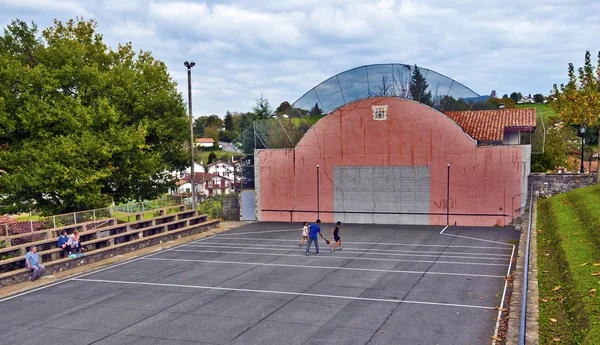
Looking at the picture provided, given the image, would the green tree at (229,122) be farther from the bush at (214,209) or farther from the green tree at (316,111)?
the green tree at (316,111)

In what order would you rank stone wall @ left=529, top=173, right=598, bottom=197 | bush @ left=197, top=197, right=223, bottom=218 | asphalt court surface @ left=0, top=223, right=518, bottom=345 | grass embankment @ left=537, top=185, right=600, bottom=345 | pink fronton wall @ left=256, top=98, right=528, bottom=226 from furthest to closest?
bush @ left=197, top=197, right=223, bottom=218 → stone wall @ left=529, top=173, right=598, bottom=197 → pink fronton wall @ left=256, top=98, right=528, bottom=226 → asphalt court surface @ left=0, top=223, right=518, bottom=345 → grass embankment @ left=537, top=185, right=600, bottom=345

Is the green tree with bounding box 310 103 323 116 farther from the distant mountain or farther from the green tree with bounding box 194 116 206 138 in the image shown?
the green tree with bounding box 194 116 206 138

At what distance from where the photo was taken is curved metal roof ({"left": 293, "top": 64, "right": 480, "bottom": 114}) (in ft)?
108

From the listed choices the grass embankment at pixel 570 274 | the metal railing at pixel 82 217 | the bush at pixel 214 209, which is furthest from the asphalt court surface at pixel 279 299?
the bush at pixel 214 209

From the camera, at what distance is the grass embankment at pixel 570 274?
953 cm

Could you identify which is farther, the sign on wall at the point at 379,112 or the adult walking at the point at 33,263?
the sign on wall at the point at 379,112

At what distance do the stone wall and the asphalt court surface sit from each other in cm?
886

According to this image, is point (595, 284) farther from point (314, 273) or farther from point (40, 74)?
point (40, 74)

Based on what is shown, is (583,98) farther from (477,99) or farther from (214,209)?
(214,209)

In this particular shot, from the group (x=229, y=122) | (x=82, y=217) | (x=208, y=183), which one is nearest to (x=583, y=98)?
(x=82, y=217)

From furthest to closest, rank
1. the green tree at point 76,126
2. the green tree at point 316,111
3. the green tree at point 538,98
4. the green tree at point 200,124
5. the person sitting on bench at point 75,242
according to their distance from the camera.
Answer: the green tree at point 200,124, the green tree at point 538,98, the green tree at point 316,111, the green tree at point 76,126, the person sitting on bench at point 75,242

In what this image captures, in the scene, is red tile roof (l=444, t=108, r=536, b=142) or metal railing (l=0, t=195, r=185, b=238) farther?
red tile roof (l=444, t=108, r=536, b=142)

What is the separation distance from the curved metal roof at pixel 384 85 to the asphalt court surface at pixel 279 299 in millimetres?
12261

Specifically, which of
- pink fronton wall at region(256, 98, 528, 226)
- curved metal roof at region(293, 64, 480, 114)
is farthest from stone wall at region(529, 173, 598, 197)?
curved metal roof at region(293, 64, 480, 114)
